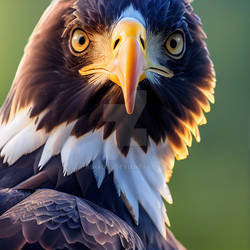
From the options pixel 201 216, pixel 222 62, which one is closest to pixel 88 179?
pixel 201 216

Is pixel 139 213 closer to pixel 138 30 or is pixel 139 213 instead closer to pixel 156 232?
pixel 156 232

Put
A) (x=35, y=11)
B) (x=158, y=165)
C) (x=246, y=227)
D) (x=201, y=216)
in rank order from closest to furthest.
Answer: (x=158, y=165), (x=35, y=11), (x=201, y=216), (x=246, y=227)

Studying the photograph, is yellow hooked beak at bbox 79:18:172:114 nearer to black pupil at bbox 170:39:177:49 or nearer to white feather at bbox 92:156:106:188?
black pupil at bbox 170:39:177:49

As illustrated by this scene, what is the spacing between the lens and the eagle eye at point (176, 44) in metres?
2.24

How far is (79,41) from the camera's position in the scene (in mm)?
2166

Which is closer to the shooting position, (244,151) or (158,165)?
(158,165)

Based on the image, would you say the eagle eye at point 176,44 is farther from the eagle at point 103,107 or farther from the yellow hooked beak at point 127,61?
the yellow hooked beak at point 127,61

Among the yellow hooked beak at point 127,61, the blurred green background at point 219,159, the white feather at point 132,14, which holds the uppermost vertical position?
the white feather at point 132,14

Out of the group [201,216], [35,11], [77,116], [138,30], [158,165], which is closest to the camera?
[138,30]

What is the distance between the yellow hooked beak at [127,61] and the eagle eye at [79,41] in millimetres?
61

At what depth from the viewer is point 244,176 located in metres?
5.42

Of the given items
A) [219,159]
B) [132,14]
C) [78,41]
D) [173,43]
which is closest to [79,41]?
[78,41]

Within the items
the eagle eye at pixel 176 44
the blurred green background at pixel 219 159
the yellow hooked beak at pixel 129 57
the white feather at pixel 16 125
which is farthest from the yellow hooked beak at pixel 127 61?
the blurred green background at pixel 219 159

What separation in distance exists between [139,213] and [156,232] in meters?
0.08
